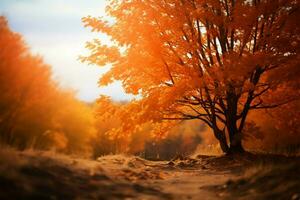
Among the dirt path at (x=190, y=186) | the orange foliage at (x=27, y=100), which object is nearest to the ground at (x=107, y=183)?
the dirt path at (x=190, y=186)

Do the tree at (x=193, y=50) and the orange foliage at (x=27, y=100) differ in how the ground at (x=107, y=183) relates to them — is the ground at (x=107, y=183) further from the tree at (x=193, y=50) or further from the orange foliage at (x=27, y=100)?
the tree at (x=193, y=50)

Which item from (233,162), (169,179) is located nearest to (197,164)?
(233,162)

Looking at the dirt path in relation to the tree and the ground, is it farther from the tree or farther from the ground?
the tree

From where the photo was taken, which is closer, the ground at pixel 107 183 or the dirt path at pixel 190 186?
the ground at pixel 107 183

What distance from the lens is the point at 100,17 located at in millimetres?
15305

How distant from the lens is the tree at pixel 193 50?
1334cm

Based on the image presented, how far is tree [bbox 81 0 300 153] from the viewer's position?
13.3 m

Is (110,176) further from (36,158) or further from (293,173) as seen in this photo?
(293,173)

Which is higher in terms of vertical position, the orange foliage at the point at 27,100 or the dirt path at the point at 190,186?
the orange foliage at the point at 27,100

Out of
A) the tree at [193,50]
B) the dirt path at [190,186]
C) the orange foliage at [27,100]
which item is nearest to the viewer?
the dirt path at [190,186]

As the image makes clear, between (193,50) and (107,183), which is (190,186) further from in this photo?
(193,50)

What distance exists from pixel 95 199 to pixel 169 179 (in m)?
3.90

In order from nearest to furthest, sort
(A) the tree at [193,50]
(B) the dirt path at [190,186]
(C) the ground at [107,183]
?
(C) the ground at [107,183] < (B) the dirt path at [190,186] < (A) the tree at [193,50]

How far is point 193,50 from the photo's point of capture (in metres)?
14.6
